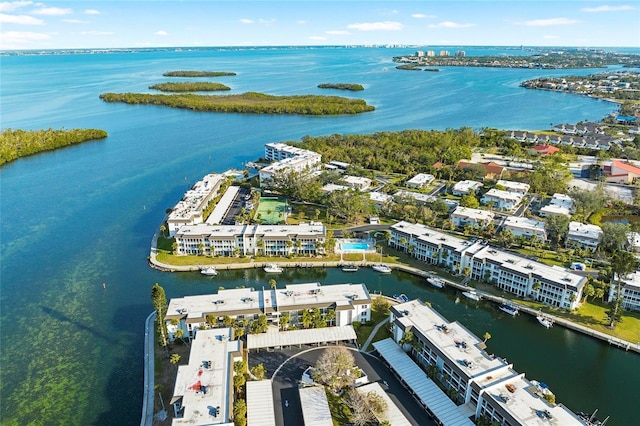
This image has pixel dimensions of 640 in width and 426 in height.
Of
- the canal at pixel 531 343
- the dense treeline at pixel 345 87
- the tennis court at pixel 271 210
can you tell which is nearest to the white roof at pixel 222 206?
the tennis court at pixel 271 210

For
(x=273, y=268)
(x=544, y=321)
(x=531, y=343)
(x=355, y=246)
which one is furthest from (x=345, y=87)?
(x=531, y=343)

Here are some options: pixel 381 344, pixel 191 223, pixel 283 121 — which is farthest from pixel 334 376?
pixel 283 121

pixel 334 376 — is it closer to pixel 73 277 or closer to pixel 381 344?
pixel 381 344

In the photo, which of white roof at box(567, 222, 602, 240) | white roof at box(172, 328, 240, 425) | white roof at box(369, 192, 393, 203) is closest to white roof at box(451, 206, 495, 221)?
white roof at box(567, 222, 602, 240)

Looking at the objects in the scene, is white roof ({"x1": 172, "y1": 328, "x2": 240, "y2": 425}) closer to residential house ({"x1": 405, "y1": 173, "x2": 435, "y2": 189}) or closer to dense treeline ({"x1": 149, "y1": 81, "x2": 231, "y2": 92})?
residential house ({"x1": 405, "y1": 173, "x2": 435, "y2": 189})

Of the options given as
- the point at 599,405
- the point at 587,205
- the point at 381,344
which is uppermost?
the point at 587,205

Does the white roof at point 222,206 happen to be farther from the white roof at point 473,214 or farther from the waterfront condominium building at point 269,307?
the white roof at point 473,214
